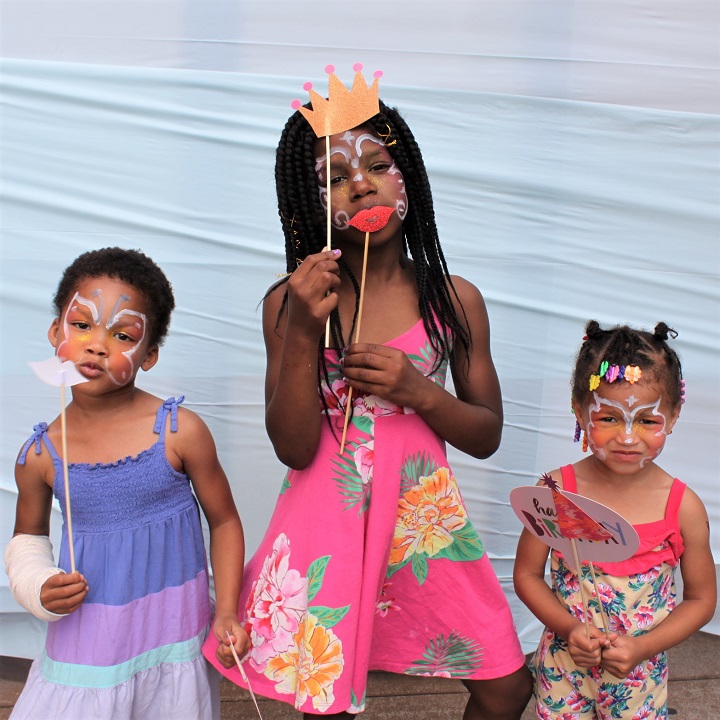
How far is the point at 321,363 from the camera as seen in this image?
1853 mm

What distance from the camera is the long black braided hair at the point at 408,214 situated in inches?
73.8

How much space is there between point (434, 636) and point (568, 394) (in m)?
1.35

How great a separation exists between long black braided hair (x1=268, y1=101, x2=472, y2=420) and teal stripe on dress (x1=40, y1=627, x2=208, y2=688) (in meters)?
0.64

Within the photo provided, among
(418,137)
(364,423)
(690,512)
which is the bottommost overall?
(690,512)

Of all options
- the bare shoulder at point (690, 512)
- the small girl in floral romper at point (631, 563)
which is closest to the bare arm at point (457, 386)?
the small girl in floral romper at point (631, 563)

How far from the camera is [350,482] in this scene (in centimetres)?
178

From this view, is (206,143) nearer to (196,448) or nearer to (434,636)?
(196,448)

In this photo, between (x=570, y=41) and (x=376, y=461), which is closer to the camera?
(x=376, y=461)

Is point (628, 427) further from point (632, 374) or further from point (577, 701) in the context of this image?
point (577, 701)

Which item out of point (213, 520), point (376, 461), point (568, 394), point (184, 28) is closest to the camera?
point (376, 461)

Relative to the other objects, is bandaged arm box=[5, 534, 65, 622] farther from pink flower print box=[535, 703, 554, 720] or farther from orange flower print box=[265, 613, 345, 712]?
pink flower print box=[535, 703, 554, 720]

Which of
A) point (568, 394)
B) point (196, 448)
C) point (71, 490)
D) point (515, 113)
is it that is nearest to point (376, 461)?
point (196, 448)

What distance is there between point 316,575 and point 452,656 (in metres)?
0.35

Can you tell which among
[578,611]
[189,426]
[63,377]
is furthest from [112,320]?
[578,611]
